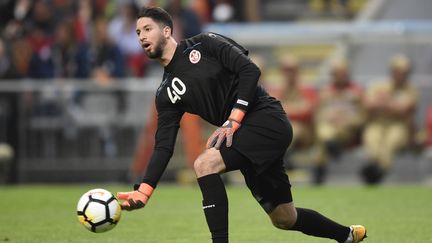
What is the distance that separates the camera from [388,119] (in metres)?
18.5

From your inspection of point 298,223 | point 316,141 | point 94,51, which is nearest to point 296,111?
point 316,141

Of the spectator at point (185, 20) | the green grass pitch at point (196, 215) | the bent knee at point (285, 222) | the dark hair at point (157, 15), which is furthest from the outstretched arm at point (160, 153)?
the spectator at point (185, 20)

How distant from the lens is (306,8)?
937 inches

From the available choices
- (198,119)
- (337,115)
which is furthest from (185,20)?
(337,115)

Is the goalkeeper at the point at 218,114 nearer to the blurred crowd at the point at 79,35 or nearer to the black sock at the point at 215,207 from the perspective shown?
the black sock at the point at 215,207

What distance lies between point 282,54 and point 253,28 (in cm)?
78

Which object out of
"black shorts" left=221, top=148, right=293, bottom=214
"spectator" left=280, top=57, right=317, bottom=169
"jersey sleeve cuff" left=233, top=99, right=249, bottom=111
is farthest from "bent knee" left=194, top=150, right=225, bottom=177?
"spectator" left=280, top=57, right=317, bottom=169

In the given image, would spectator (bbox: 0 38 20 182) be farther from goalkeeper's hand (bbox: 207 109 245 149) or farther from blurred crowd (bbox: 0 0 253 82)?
goalkeeper's hand (bbox: 207 109 245 149)

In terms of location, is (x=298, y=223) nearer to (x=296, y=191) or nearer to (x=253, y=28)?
(x=296, y=191)

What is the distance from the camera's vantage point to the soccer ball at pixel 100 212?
7.88 meters

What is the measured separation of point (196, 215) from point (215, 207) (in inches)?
209

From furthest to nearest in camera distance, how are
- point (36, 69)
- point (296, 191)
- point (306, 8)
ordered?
point (306, 8) < point (36, 69) < point (296, 191)

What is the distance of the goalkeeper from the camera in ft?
25.1

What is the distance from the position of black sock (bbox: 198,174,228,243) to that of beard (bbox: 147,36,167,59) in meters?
1.05
